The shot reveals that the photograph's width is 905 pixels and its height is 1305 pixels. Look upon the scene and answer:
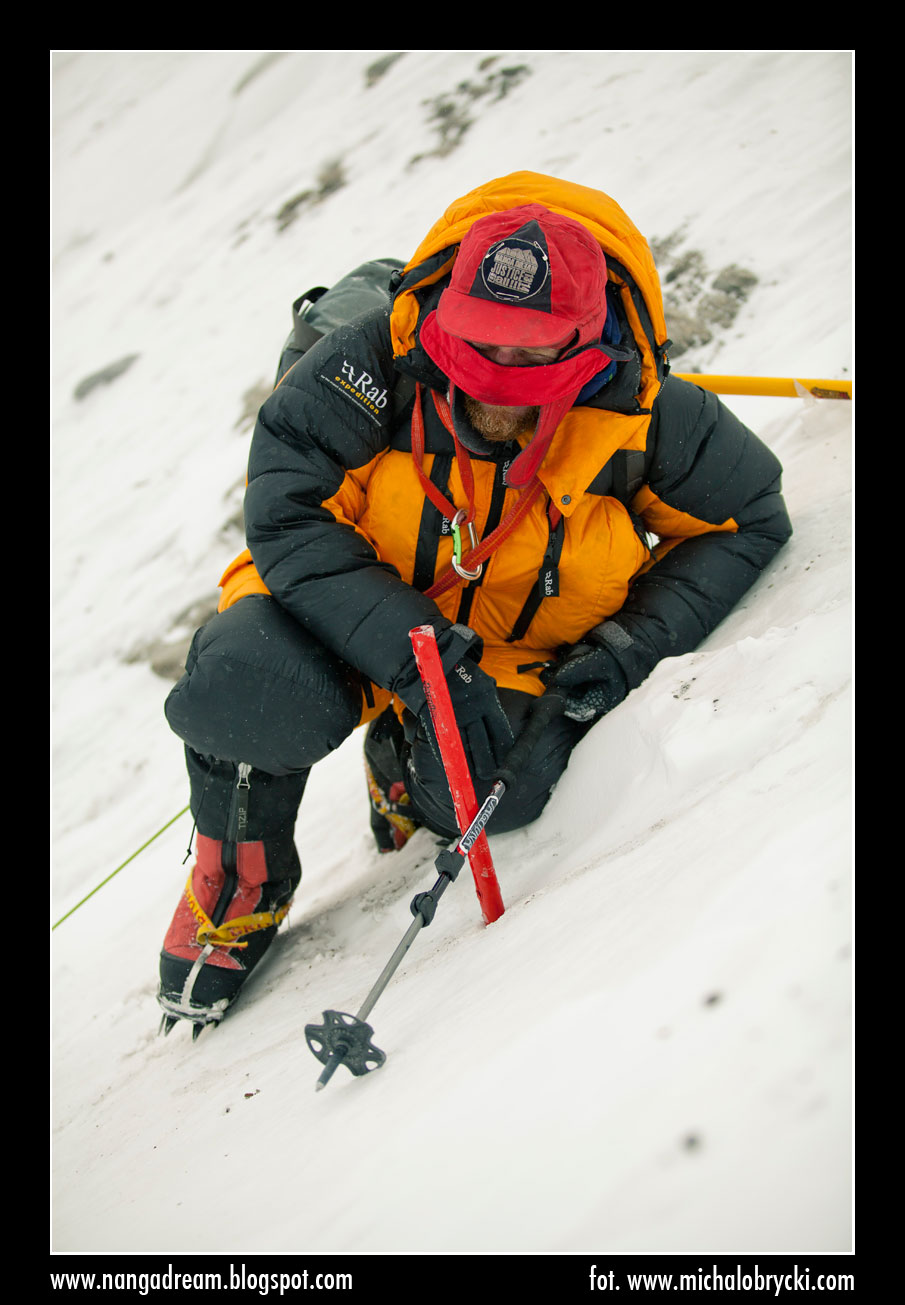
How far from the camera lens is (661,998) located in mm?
1109

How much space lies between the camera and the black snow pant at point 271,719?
205 cm

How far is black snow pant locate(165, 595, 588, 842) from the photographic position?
2.05 meters

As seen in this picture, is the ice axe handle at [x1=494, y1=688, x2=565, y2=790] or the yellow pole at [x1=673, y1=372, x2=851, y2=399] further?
the yellow pole at [x1=673, y1=372, x2=851, y2=399]

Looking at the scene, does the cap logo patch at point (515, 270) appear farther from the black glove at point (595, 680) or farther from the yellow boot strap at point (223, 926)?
the yellow boot strap at point (223, 926)

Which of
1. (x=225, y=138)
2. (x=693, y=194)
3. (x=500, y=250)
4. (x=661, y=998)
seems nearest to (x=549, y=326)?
(x=500, y=250)

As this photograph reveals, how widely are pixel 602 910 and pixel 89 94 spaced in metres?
11.5

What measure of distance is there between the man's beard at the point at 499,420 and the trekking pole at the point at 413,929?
616 mm

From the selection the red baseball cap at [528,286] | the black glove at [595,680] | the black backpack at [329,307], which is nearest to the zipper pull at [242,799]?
the black glove at [595,680]

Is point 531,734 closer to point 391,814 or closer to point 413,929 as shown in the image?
A: point 413,929

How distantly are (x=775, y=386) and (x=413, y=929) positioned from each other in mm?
2176

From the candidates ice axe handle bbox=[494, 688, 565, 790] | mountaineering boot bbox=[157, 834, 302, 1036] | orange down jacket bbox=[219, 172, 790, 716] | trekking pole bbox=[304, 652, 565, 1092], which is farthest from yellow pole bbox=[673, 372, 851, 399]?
mountaineering boot bbox=[157, 834, 302, 1036]

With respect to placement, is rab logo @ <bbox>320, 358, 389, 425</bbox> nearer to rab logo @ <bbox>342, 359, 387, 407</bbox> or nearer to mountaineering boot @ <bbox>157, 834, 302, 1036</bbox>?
rab logo @ <bbox>342, 359, 387, 407</bbox>

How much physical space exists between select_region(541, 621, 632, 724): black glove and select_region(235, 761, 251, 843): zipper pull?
0.77m
